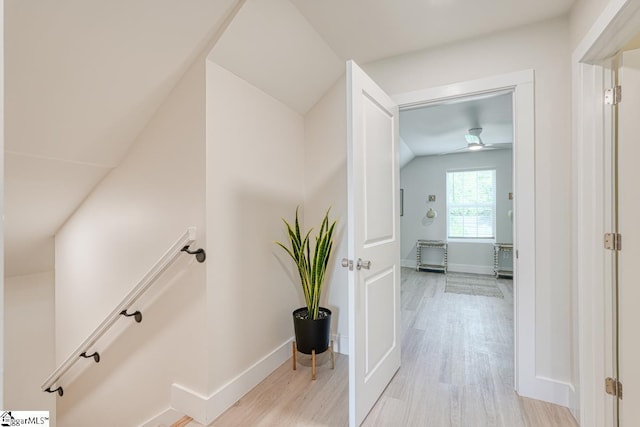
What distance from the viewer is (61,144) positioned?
6.06 feet

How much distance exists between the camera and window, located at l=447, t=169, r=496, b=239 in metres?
5.64

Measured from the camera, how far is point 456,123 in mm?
3941

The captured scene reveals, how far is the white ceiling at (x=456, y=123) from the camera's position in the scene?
10.9 feet

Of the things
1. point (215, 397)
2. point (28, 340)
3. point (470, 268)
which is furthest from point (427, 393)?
point (470, 268)

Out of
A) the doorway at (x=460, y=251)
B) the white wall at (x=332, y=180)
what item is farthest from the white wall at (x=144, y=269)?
the doorway at (x=460, y=251)

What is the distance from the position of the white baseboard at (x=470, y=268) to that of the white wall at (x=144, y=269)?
532cm

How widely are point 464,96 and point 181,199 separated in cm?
200

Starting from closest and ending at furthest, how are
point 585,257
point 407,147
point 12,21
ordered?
point 12,21 → point 585,257 → point 407,147

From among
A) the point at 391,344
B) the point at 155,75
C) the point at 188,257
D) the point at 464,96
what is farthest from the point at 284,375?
the point at 464,96

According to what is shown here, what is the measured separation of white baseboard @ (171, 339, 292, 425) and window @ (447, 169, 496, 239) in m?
5.00

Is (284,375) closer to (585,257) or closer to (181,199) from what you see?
(181,199)

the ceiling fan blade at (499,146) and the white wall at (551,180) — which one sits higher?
the ceiling fan blade at (499,146)

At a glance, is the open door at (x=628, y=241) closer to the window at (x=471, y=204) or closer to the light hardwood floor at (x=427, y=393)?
the light hardwood floor at (x=427, y=393)
